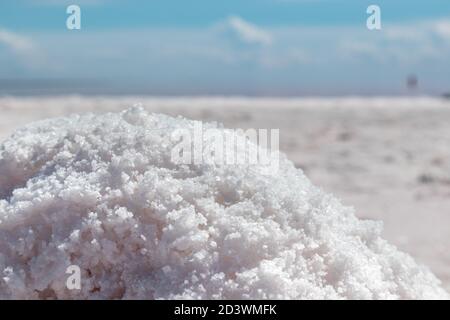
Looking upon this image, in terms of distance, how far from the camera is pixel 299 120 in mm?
9602

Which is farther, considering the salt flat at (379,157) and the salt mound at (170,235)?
the salt flat at (379,157)

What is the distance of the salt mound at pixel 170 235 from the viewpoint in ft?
4.20

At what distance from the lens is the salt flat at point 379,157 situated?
14.4ft

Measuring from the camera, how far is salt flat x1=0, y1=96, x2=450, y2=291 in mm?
4395

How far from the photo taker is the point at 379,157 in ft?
21.7

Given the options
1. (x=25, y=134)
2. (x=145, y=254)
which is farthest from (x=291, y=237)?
(x=25, y=134)

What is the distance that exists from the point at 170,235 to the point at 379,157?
561cm

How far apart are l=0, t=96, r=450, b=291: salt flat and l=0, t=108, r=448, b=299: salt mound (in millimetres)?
1751

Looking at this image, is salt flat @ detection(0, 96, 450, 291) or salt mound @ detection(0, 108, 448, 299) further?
salt flat @ detection(0, 96, 450, 291)

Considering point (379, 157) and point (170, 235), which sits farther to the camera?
point (379, 157)

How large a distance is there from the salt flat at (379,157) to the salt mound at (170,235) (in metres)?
1.75
